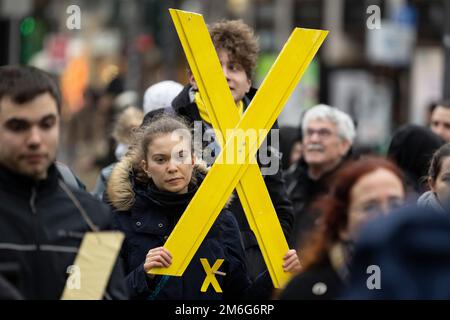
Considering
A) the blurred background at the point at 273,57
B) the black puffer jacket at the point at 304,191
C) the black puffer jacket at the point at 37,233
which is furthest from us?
the blurred background at the point at 273,57

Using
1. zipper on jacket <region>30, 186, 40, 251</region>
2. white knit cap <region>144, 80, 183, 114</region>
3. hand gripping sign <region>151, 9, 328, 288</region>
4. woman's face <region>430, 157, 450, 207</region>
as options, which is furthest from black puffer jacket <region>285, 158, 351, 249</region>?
zipper on jacket <region>30, 186, 40, 251</region>

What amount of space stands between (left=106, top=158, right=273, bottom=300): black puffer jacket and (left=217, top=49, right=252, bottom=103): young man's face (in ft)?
2.51

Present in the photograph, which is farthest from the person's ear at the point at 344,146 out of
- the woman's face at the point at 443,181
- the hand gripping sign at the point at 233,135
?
the hand gripping sign at the point at 233,135

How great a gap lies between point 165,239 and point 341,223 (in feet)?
5.95

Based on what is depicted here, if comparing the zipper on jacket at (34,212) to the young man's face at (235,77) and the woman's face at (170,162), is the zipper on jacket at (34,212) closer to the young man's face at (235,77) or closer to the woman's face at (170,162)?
the woman's face at (170,162)

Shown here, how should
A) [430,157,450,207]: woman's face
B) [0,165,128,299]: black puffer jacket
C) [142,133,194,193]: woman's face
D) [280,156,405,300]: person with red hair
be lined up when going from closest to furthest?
[280,156,405,300]: person with red hair
[0,165,128,299]: black puffer jacket
[142,133,194,193]: woman's face
[430,157,450,207]: woman's face

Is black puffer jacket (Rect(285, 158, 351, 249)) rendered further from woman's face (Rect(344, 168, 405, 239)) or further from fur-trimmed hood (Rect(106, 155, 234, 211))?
woman's face (Rect(344, 168, 405, 239))

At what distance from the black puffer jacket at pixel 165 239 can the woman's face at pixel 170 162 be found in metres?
0.05

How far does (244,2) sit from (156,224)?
40.7m

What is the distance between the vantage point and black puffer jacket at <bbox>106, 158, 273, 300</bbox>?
17.9 ft

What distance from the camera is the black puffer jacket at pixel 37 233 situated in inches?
159

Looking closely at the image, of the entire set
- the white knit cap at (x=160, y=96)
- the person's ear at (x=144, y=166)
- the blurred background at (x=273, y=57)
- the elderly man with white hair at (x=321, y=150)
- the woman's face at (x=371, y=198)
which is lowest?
the blurred background at (x=273, y=57)

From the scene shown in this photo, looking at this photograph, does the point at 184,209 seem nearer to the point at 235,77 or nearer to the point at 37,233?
the point at 235,77

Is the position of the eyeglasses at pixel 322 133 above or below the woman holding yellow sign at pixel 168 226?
below
